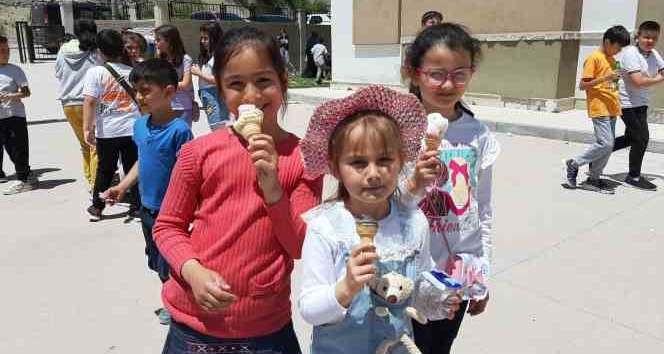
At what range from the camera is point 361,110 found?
1.56m

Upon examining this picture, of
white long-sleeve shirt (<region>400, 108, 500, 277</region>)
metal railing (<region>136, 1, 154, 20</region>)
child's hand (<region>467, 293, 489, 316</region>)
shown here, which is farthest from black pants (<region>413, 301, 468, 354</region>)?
metal railing (<region>136, 1, 154, 20</region>)

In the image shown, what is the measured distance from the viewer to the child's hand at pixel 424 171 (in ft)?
5.54

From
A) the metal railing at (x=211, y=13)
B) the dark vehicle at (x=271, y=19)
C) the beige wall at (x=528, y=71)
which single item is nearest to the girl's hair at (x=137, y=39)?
the beige wall at (x=528, y=71)

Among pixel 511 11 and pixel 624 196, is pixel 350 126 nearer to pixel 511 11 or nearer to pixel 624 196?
pixel 624 196

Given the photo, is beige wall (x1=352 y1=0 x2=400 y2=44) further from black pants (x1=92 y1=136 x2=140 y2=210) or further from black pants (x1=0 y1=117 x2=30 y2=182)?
black pants (x1=92 y1=136 x2=140 y2=210)

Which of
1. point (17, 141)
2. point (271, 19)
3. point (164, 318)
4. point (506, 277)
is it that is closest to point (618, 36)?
point (506, 277)

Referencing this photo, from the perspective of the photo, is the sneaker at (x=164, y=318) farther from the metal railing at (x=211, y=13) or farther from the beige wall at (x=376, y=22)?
the metal railing at (x=211, y=13)

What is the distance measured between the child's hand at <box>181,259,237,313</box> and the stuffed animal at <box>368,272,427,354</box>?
0.41 m

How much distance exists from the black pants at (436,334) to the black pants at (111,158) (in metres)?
3.93

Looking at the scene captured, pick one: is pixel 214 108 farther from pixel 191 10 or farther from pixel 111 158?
pixel 191 10

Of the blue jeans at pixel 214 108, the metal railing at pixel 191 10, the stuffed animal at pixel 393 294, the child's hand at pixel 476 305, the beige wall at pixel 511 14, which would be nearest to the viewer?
the stuffed animal at pixel 393 294

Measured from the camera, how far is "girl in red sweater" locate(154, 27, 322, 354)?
1633 mm

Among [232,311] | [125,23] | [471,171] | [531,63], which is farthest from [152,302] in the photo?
[125,23]

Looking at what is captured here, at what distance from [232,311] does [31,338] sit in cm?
230
